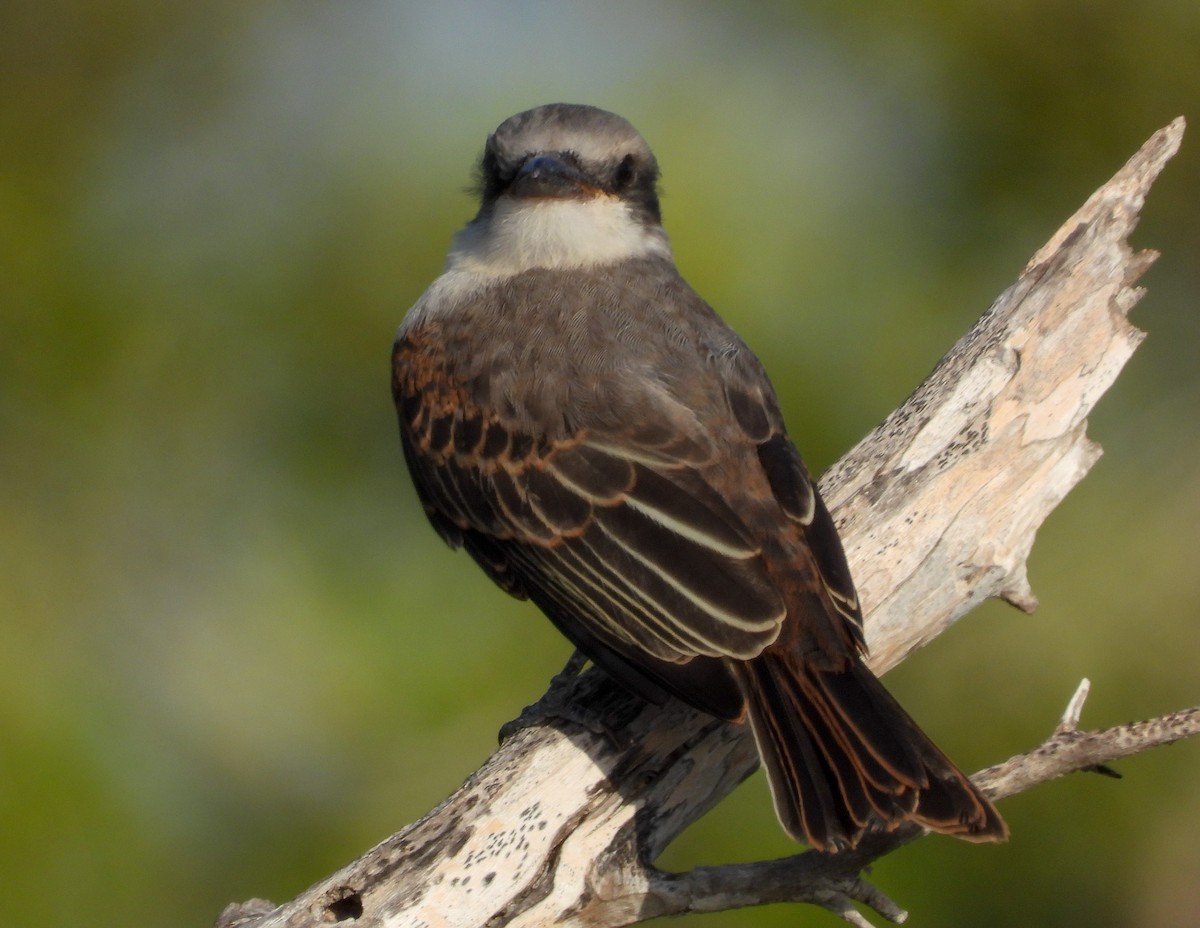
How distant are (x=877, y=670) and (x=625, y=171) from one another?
1.72m

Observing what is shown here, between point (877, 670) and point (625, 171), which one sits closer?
point (877, 670)

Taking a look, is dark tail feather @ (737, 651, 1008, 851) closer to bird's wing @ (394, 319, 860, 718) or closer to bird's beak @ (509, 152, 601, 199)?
bird's wing @ (394, 319, 860, 718)

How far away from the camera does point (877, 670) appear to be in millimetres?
3844

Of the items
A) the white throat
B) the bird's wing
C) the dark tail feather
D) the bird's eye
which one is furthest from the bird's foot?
the bird's eye

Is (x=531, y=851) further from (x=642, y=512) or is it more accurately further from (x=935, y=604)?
(x=935, y=604)

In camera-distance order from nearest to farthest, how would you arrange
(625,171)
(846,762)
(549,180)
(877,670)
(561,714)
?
(846,762)
(561,714)
(877,670)
(549,180)
(625,171)

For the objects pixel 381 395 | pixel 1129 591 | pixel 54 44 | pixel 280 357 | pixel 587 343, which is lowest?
pixel 1129 591

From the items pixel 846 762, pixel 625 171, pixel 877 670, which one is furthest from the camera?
pixel 625 171

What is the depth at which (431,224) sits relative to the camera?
5750mm

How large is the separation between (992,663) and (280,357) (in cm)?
279

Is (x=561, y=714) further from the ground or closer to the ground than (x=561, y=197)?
closer to the ground

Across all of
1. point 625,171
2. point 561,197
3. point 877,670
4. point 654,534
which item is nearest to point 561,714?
point 654,534

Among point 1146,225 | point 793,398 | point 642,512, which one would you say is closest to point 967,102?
point 1146,225

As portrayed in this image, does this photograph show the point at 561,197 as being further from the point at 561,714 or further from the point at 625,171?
the point at 561,714
